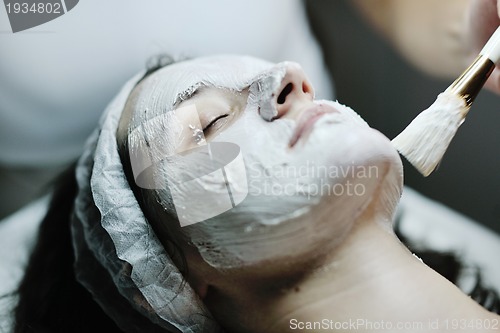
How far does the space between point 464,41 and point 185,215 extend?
75cm

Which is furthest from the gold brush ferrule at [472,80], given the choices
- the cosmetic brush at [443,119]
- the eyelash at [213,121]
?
the eyelash at [213,121]

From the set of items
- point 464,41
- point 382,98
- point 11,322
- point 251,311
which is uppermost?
point 464,41

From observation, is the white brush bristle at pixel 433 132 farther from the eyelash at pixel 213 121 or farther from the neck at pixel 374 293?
the eyelash at pixel 213 121

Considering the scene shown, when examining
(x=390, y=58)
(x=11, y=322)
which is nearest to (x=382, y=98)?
(x=390, y=58)

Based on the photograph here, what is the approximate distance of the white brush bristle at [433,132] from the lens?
806 millimetres

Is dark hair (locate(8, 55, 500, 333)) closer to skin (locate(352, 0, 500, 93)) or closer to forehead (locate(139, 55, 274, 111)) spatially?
forehead (locate(139, 55, 274, 111))

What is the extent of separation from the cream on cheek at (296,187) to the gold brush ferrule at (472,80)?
4.9 inches

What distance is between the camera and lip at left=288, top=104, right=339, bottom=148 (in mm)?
795

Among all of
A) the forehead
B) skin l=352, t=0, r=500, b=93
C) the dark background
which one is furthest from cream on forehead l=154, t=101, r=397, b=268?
skin l=352, t=0, r=500, b=93

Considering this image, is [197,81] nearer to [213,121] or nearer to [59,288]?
[213,121]

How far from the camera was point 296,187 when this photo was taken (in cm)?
77

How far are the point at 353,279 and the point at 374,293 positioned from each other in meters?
0.03

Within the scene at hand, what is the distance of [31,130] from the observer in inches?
50.3

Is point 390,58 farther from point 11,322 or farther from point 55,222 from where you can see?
point 11,322
